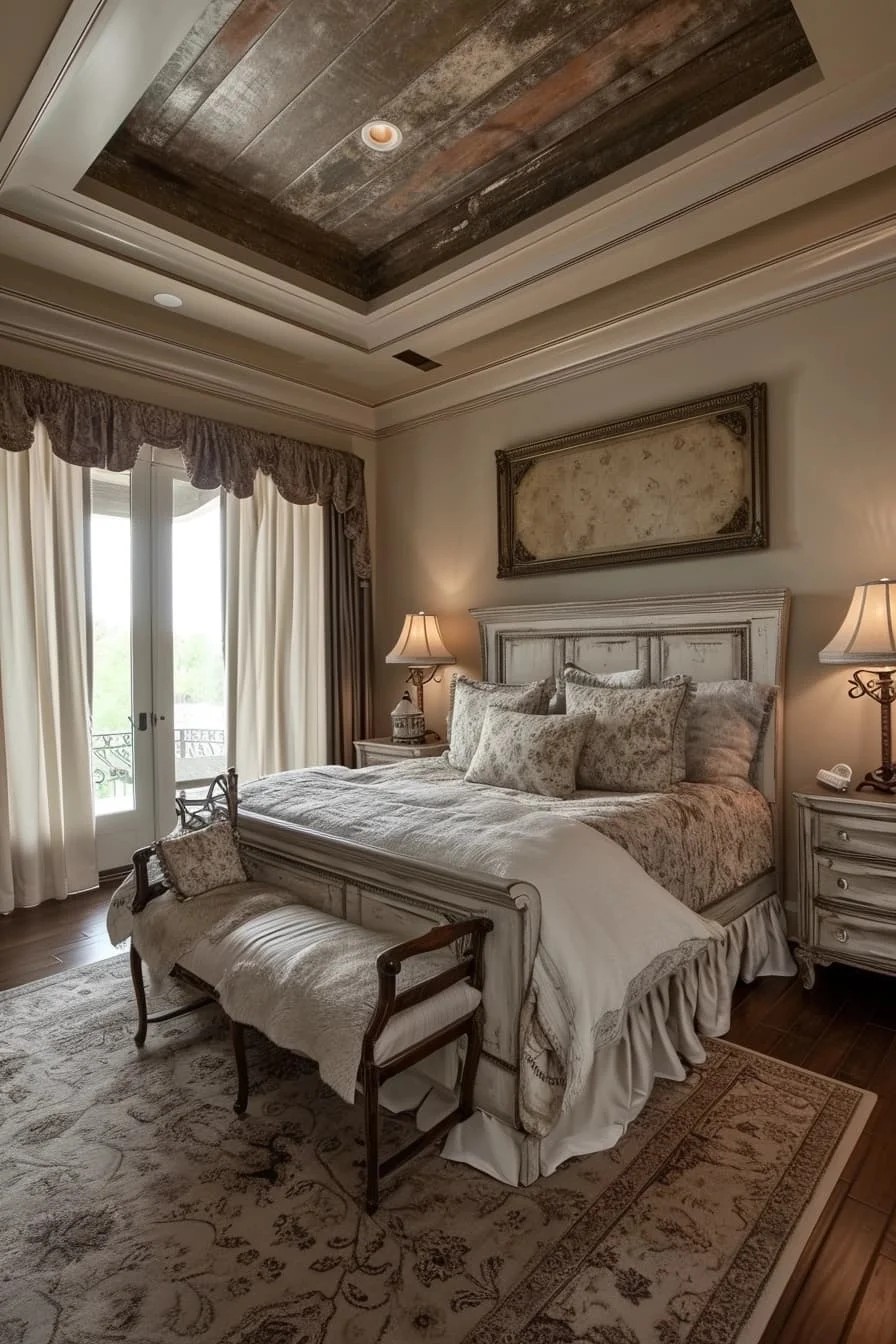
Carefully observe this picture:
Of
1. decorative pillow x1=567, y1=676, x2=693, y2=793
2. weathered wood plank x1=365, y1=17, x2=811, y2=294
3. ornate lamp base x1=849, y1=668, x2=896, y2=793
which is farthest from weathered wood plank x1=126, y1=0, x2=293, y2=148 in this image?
ornate lamp base x1=849, y1=668, x2=896, y2=793

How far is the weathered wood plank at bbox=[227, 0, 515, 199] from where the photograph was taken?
248 centimetres

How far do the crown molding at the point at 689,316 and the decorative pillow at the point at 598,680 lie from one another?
168 cm

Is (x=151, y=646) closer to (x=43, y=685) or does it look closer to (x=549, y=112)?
(x=43, y=685)

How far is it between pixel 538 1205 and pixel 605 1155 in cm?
27

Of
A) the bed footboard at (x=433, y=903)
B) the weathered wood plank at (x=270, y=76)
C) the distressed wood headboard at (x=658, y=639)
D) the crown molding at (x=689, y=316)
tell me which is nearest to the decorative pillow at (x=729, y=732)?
the distressed wood headboard at (x=658, y=639)

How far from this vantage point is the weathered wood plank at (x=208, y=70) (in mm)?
2457

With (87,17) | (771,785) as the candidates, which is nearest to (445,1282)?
(771,785)

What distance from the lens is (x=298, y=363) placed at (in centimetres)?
462

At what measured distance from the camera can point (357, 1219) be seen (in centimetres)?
166

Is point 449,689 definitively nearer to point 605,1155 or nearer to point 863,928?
point 863,928

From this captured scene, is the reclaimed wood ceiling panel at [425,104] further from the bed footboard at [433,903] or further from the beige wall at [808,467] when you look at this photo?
the bed footboard at [433,903]

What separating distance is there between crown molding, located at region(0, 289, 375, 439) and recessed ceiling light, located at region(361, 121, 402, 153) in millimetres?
1607

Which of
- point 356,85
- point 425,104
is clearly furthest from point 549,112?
point 356,85

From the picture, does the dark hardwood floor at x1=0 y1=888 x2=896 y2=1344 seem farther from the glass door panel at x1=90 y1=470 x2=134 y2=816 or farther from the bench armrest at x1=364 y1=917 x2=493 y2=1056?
the bench armrest at x1=364 y1=917 x2=493 y2=1056
